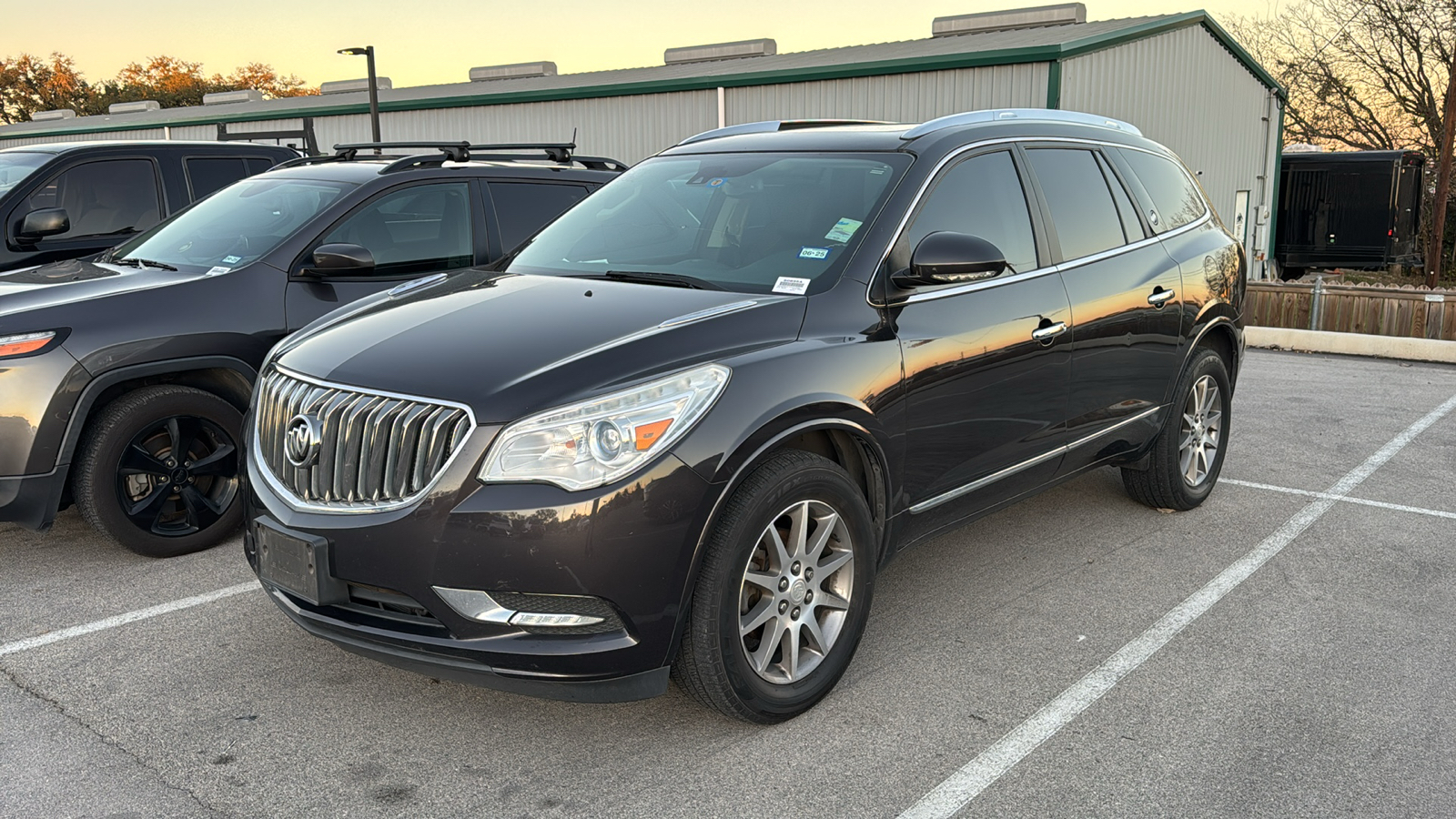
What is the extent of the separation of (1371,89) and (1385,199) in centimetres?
1098

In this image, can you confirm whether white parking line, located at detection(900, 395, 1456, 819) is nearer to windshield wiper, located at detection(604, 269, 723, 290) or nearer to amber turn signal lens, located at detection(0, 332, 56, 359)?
windshield wiper, located at detection(604, 269, 723, 290)

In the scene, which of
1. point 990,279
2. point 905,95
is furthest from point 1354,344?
point 990,279

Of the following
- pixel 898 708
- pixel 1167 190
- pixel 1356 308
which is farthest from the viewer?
pixel 1356 308

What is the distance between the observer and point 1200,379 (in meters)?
5.72

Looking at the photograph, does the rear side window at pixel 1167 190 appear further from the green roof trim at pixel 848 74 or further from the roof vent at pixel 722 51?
the roof vent at pixel 722 51

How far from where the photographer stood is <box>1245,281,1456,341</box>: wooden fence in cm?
1290

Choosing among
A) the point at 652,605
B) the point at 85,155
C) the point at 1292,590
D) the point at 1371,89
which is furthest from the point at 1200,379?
the point at 1371,89

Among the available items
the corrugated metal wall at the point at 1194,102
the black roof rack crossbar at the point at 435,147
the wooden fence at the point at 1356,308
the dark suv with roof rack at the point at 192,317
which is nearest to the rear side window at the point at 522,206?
the dark suv with roof rack at the point at 192,317

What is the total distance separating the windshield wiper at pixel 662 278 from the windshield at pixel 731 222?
2cm

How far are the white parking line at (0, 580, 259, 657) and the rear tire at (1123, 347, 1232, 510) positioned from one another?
13.8ft

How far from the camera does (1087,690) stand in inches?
148

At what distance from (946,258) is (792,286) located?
0.51 m

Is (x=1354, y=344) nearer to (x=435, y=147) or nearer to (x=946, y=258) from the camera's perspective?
(x=435, y=147)

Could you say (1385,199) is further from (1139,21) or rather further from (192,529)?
(192,529)
